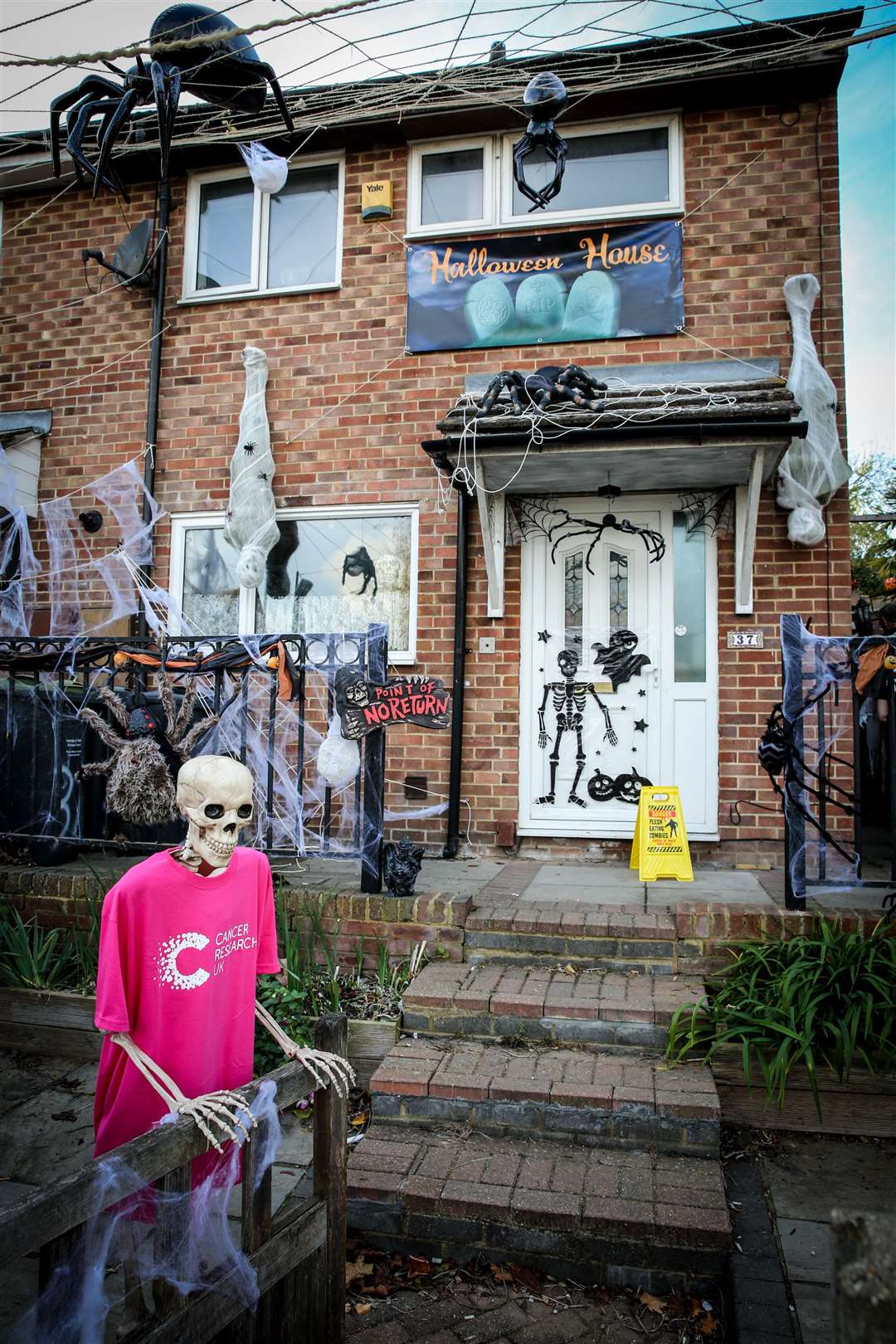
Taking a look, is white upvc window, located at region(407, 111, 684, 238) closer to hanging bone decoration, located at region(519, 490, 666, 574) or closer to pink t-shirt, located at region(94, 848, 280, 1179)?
hanging bone decoration, located at region(519, 490, 666, 574)

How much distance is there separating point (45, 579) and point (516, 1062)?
19.3 ft

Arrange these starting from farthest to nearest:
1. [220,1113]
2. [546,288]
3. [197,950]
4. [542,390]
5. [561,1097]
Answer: [546,288] < [542,390] < [561,1097] < [197,950] < [220,1113]

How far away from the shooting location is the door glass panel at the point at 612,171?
6.73 meters

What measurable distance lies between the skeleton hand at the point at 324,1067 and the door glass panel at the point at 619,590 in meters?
4.72

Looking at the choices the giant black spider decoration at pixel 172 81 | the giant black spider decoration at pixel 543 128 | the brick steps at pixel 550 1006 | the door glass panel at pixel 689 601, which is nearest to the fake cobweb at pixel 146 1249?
the brick steps at pixel 550 1006

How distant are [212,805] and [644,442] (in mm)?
4097

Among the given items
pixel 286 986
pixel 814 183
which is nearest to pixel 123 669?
pixel 286 986

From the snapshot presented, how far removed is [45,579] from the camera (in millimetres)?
7531

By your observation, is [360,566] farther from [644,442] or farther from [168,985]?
[168,985]

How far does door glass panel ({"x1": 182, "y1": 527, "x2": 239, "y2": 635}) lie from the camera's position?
7277mm

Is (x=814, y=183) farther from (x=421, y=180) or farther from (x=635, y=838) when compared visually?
(x=635, y=838)

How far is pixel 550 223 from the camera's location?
6746 mm

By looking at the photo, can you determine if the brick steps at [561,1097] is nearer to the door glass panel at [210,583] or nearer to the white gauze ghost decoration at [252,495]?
the white gauze ghost decoration at [252,495]

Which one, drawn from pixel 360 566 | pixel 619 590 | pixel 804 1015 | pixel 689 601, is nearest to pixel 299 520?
pixel 360 566
